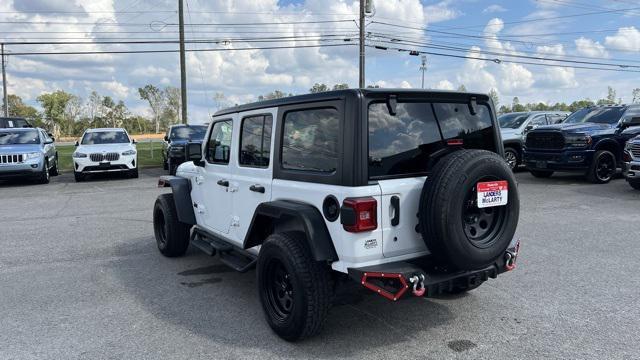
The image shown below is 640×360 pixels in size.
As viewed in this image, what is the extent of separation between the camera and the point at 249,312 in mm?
4270

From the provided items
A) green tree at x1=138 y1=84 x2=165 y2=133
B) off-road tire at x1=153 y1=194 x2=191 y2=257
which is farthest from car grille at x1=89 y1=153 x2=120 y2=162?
green tree at x1=138 y1=84 x2=165 y2=133

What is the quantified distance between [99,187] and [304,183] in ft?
37.4

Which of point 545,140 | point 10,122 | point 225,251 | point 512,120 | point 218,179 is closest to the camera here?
point 225,251

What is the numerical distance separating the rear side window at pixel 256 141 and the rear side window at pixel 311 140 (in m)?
0.25

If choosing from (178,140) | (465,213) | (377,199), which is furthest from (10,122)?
(465,213)

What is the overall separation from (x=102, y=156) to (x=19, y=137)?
2.65 metres

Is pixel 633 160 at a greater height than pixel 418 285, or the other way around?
pixel 633 160

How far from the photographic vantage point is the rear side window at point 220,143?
484 centimetres

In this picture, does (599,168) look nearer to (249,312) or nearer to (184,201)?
(184,201)

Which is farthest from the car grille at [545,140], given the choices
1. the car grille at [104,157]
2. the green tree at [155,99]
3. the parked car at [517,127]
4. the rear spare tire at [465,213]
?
the green tree at [155,99]

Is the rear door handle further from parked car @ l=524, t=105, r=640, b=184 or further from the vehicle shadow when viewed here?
parked car @ l=524, t=105, r=640, b=184

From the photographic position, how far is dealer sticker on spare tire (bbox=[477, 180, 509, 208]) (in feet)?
11.2

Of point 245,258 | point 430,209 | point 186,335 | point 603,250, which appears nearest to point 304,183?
point 430,209

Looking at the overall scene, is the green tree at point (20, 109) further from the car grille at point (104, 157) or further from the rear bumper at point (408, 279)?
the rear bumper at point (408, 279)
